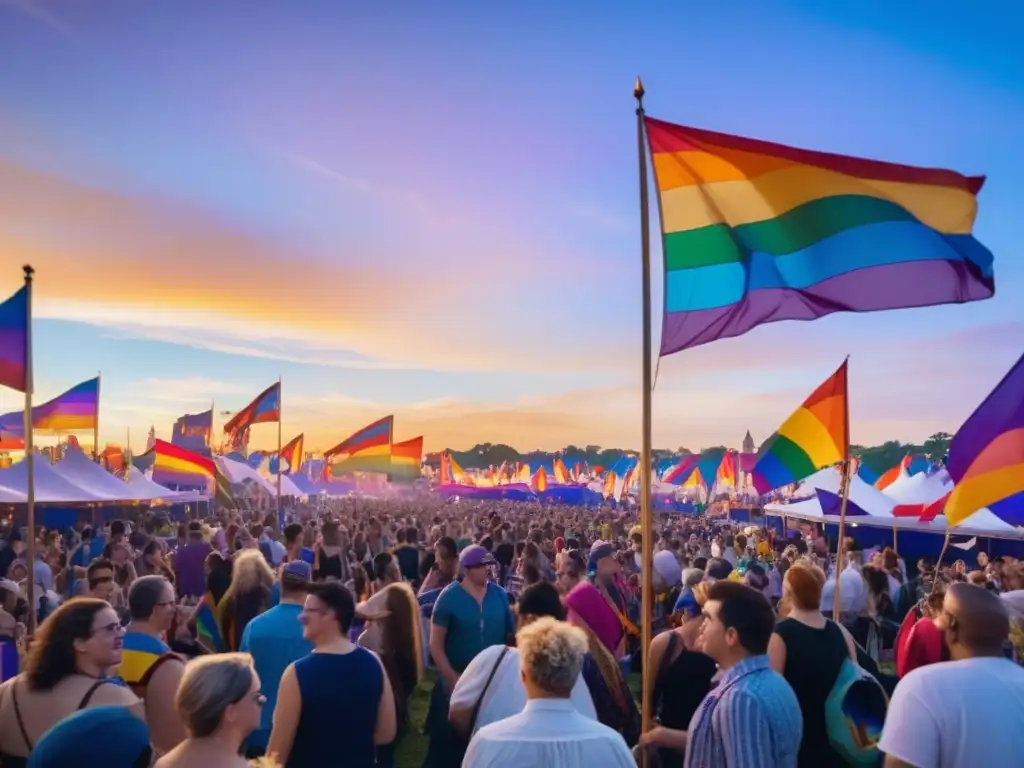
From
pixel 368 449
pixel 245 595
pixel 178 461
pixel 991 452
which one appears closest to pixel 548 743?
pixel 245 595

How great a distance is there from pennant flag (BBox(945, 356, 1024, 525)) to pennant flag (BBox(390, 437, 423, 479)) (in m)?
19.0

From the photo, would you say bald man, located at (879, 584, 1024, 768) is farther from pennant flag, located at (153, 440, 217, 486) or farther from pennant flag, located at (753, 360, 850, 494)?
pennant flag, located at (153, 440, 217, 486)

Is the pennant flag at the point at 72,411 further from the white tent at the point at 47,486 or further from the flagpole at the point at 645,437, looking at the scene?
the flagpole at the point at 645,437

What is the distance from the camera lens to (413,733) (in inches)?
357

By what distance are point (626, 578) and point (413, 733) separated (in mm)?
4116

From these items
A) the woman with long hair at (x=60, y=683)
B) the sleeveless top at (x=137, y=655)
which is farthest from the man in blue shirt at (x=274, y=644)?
the woman with long hair at (x=60, y=683)

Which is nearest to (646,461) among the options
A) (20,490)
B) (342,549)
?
(342,549)

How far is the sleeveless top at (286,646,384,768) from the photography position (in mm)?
3959

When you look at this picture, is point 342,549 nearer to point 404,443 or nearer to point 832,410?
point 832,410

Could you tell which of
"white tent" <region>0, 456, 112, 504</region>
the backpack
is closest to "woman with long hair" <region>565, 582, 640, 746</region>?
the backpack

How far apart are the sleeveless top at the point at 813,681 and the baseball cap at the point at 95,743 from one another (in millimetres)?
2998

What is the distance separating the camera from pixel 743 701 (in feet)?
10.9

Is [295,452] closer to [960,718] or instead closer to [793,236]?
[793,236]

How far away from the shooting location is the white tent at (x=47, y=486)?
18688 mm
